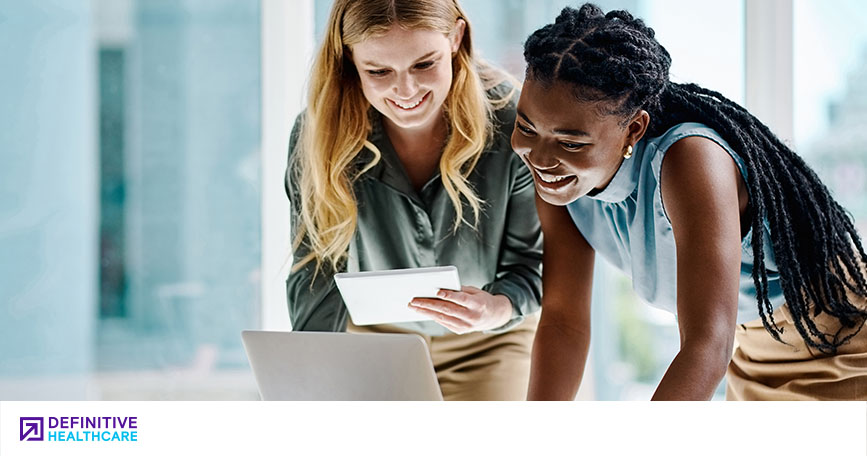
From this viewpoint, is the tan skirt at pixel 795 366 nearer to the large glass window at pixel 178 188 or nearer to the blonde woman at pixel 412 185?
the blonde woman at pixel 412 185

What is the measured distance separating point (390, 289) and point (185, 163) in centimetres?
71

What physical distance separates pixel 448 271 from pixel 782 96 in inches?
25.8

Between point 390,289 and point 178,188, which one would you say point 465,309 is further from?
point 178,188

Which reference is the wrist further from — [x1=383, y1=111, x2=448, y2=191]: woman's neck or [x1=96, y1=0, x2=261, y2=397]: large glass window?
[x1=96, y1=0, x2=261, y2=397]: large glass window

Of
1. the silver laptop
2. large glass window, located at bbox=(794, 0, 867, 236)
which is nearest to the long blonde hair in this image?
the silver laptop

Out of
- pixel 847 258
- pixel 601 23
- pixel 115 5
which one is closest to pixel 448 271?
pixel 601 23

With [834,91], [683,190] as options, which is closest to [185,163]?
[683,190]

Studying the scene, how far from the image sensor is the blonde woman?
1005mm

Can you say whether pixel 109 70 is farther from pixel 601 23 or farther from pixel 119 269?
pixel 601 23

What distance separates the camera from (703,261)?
72 centimetres

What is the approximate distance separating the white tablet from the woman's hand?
12mm
